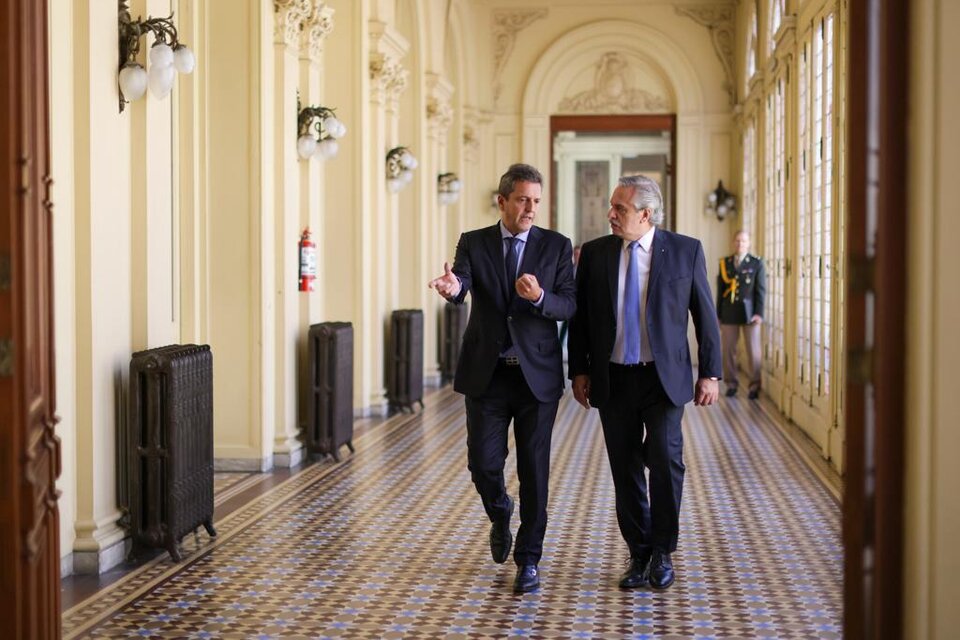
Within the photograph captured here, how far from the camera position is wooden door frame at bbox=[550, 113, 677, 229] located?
2083 centimetres

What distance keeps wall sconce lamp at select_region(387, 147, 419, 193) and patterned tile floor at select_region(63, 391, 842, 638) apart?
14.1 feet

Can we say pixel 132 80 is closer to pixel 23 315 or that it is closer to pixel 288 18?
pixel 23 315

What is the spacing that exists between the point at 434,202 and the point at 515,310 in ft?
34.2

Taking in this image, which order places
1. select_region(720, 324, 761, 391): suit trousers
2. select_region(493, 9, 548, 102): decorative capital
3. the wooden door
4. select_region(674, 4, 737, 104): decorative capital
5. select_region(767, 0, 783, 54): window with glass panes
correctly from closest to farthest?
the wooden door → select_region(720, 324, 761, 391): suit trousers → select_region(767, 0, 783, 54): window with glass panes → select_region(674, 4, 737, 104): decorative capital → select_region(493, 9, 548, 102): decorative capital

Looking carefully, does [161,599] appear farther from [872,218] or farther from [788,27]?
[788,27]

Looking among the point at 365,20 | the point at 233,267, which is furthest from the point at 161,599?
the point at 365,20

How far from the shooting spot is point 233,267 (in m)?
9.00

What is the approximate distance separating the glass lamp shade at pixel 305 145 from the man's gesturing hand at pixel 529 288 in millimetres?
4589

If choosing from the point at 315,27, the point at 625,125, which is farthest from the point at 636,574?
the point at 625,125

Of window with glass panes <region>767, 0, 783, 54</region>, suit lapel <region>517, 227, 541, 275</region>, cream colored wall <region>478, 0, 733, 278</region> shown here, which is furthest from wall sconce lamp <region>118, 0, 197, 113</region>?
cream colored wall <region>478, 0, 733, 278</region>

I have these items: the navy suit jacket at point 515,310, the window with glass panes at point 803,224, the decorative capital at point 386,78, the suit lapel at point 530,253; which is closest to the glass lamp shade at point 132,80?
the navy suit jacket at point 515,310

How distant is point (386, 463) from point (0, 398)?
6.19 m

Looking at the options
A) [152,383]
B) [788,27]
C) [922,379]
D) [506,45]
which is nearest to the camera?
[922,379]

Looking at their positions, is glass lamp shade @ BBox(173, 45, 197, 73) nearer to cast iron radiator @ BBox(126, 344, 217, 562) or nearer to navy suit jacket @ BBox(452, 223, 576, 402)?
cast iron radiator @ BBox(126, 344, 217, 562)
